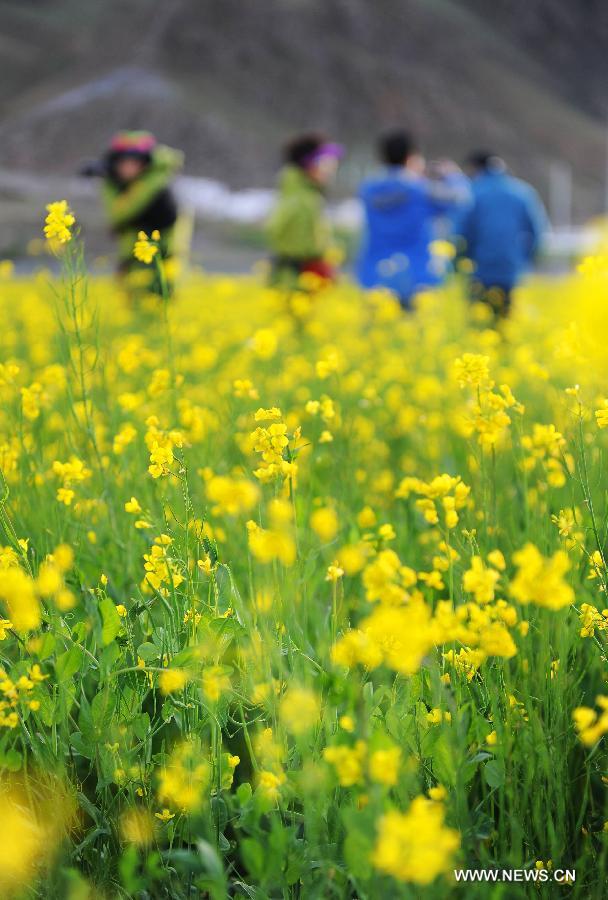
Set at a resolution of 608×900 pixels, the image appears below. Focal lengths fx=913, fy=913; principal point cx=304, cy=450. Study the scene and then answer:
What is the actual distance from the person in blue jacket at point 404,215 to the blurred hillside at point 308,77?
78.5m

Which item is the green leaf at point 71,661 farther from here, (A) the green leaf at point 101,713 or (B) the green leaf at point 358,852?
(B) the green leaf at point 358,852

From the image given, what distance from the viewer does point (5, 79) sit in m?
91.5

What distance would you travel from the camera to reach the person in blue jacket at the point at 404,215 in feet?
19.3

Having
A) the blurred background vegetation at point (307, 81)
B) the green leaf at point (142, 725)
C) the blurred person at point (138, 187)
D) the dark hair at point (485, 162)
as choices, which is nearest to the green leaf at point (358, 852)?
the green leaf at point (142, 725)

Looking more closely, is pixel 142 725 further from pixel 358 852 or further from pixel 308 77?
pixel 308 77

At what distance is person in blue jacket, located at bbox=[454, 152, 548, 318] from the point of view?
6090mm

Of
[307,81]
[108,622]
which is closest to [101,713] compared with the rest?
[108,622]

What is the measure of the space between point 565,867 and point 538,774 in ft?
0.50

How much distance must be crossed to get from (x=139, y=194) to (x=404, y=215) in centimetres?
182

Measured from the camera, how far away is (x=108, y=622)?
63.9 inches

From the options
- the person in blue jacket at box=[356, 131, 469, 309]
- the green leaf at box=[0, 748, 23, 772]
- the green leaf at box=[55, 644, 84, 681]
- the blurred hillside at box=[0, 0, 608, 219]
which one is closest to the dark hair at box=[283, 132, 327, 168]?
the person in blue jacket at box=[356, 131, 469, 309]

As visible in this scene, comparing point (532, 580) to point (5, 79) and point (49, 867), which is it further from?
point (5, 79)

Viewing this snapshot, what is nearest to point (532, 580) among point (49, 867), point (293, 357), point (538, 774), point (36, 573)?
point (538, 774)

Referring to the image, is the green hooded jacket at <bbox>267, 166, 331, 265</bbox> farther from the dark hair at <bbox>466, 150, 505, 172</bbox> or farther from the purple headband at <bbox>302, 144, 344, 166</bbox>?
the dark hair at <bbox>466, 150, 505, 172</bbox>
